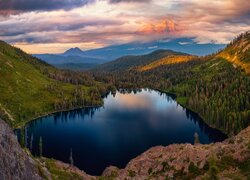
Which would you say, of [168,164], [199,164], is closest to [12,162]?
[199,164]

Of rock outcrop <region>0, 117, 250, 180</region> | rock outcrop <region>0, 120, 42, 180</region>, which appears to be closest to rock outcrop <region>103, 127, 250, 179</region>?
rock outcrop <region>0, 117, 250, 180</region>

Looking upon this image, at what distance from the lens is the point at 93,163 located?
555 feet

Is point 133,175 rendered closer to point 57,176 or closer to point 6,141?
point 57,176

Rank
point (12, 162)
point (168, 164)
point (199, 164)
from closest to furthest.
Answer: point (12, 162), point (199, 164), point (168, 164)

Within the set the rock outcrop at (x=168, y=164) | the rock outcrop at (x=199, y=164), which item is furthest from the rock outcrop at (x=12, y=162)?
the rock outcrop at (x=199, y=164)

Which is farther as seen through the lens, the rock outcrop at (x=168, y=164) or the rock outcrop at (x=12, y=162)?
the rock outcrop at (x=168, y=164)

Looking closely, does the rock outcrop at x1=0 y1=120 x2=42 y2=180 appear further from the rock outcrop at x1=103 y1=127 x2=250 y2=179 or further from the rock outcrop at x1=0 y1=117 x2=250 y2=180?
the rock outcrop at x1=103 y1=127 x2=250 y2=179

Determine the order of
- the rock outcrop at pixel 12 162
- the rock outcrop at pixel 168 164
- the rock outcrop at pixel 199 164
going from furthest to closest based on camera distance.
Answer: the rock outcrop at pixel 199 164 → the rock outcrop at pixel 168 164 → the rock outcrop at pixel 12 162

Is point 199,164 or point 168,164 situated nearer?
point 199,164

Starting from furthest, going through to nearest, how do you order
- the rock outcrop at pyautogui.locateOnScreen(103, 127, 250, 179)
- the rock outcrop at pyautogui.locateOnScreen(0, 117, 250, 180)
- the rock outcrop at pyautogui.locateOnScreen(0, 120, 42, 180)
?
the rock outcrop at pyautogui.locateOnScreen(103, 127, 250, 179), the rock outcrop at pyautogui.locateOnScreen(0, 117, 250, 180), the rock outcrop at pyautogui.locateOnScreen(0, 120, 42, 180)

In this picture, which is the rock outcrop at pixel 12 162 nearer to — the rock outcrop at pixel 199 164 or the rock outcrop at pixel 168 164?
the rock outcrop at pixel 168 164

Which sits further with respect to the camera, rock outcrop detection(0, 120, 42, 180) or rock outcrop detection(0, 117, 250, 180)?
rock outcrop detection(0, 117, 250, 180)

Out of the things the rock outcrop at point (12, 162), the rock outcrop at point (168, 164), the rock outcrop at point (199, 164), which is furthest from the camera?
the rock outcrop at point (199, 164)

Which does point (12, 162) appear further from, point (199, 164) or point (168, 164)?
point (168, 164)
